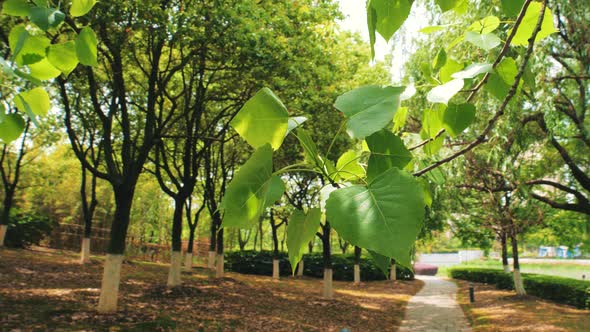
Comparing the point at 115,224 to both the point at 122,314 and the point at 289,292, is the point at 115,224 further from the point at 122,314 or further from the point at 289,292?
the point at 289,292

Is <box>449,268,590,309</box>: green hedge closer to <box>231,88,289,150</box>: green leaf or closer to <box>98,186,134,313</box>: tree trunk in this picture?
<box>98,186,134,313</box>: tree trunk

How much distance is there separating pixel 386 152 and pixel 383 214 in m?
0.14

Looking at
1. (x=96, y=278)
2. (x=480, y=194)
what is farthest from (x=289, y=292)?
(x=480, y=194)

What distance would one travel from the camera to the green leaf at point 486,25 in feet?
2.16

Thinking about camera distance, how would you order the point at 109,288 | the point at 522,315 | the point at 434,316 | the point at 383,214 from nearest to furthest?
the point at 383,214, the point at 109,288, the point at 522,315, the point at 434,316

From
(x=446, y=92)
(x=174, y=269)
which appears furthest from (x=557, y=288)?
(x=446, y=92)

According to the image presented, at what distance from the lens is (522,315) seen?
43.4ft

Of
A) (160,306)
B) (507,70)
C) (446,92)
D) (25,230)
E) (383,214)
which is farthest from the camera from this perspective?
(25,230)

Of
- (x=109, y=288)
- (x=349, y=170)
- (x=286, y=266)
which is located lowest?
(x=286, y=266)

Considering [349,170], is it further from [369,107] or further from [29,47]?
[29,47]

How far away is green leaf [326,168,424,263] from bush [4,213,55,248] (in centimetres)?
2377

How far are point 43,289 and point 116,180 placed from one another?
12.0ft

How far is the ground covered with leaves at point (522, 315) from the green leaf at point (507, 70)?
12347 millimetres

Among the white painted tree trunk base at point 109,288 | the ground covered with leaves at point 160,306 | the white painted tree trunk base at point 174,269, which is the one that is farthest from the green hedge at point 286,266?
the white painted tree trunk base at point 109,288
